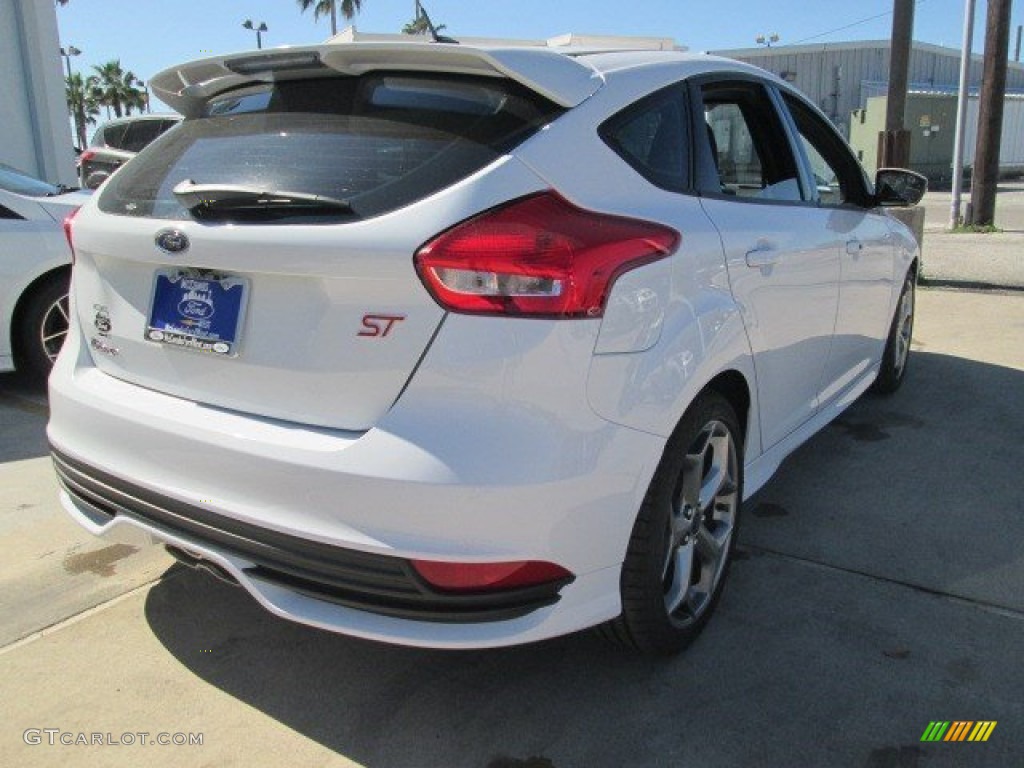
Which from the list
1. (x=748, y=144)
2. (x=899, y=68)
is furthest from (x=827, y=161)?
(x=899, y=68)

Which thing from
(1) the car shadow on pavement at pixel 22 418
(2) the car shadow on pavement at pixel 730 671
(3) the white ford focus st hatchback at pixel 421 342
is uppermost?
(3) the white ford focus st hatchback at pixel 421 342

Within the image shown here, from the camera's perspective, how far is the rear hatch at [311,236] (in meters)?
2.02

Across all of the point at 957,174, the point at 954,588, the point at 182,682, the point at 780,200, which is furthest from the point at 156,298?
the point at 957,174

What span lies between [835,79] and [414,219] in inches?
2011

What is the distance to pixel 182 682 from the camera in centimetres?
258

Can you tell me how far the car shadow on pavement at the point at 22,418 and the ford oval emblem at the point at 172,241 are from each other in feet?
8.79

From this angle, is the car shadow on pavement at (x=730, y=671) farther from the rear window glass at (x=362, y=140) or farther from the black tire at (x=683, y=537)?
the rear window glass at (x=362, y=140)

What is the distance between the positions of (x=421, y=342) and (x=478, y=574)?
536 millimetres

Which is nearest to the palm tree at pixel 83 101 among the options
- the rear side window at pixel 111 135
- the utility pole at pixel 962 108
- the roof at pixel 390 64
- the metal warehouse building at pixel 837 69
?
the metal warehouse building at pixel 837 69

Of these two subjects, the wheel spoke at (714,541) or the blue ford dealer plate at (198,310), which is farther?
the wheel spoke at (714,541)

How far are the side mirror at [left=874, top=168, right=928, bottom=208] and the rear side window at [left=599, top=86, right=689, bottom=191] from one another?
1.94 meters

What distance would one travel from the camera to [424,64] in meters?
2.22

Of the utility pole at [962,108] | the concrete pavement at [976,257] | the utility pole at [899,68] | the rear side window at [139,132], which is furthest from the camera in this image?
the rear side window at [139,132]

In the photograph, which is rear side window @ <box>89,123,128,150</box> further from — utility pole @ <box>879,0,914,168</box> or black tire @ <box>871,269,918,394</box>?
black tire @ <box>871,269,918,394</box>
